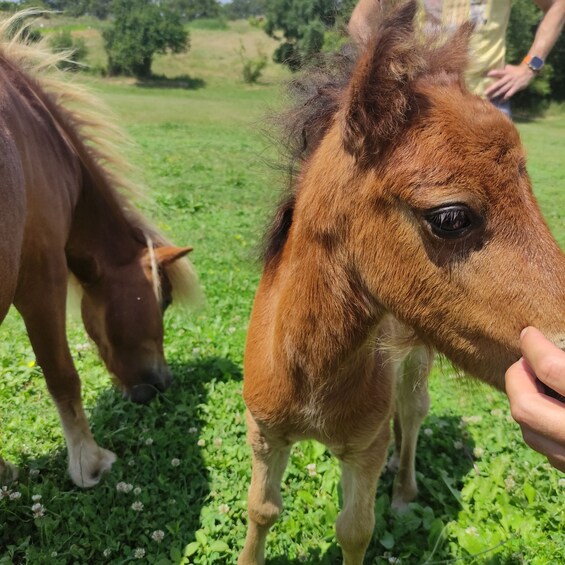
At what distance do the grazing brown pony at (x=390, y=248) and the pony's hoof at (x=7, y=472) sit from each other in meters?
1.65

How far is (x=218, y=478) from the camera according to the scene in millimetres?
3039

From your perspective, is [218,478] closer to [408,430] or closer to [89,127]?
[408,430]

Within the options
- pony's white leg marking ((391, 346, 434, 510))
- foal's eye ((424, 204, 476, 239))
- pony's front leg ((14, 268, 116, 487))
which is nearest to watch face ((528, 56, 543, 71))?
pony's white leg marking ((391, 346, 434, 510))

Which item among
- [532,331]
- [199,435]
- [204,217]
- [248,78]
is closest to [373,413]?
[532,331]

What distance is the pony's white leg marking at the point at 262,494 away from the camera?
2.37m

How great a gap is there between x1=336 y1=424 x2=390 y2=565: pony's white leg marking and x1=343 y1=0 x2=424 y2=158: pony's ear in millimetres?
1255

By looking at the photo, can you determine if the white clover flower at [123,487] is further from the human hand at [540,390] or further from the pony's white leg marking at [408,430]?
the human hand at [540,390]

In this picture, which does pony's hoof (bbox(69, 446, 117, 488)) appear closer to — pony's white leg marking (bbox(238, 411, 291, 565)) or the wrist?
pony's white leg marking (bbox(238, 411, 291, 565))

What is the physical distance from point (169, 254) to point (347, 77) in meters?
2.00

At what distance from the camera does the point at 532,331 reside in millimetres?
1247

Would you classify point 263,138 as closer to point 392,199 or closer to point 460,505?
point 392,199

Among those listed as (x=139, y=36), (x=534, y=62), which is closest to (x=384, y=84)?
(x=534, y=62)

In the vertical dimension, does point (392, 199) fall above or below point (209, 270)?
above

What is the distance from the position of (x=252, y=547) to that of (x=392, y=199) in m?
1.90
